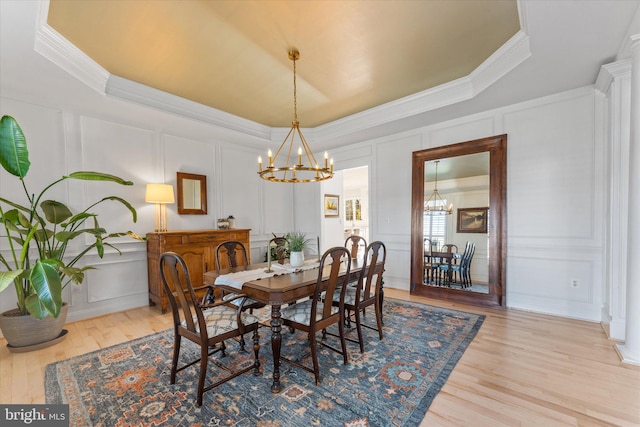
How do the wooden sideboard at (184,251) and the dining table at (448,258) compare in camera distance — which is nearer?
the wooden sideboard at (184,251)

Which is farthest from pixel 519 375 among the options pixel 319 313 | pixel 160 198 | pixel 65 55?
pixel 65 55

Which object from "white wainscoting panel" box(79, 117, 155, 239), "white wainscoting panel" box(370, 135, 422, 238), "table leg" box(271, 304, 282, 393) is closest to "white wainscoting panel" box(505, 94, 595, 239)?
"white wainscoting panel" box(370, 135, 422, 238)

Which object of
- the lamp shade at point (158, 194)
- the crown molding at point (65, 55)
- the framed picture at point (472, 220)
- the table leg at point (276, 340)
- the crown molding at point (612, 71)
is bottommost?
the table leg at point (276, 340)

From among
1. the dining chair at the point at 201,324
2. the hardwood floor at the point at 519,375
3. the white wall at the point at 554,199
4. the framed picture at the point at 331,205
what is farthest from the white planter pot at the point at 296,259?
the framed picture at the point at 331,205

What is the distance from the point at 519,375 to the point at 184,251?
3875mm

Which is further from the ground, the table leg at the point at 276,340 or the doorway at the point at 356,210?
the doorway at the point at 356,210

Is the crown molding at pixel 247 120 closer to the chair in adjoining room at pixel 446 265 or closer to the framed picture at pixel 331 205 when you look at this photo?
the framed picture at pixel 331 205

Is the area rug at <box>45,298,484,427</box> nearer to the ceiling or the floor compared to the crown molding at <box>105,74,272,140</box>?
nearer to the floor

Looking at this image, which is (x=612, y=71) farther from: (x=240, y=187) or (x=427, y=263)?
(x=240, y=187)

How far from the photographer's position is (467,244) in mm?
3965

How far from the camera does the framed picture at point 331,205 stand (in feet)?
20.6

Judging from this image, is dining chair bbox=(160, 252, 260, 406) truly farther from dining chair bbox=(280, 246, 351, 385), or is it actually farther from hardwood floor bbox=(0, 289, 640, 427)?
hardwood floor bbox=(0, 289, 640, 427)

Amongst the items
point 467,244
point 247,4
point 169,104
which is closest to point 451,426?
point 467,244

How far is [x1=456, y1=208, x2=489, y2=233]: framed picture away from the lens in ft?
12.6
